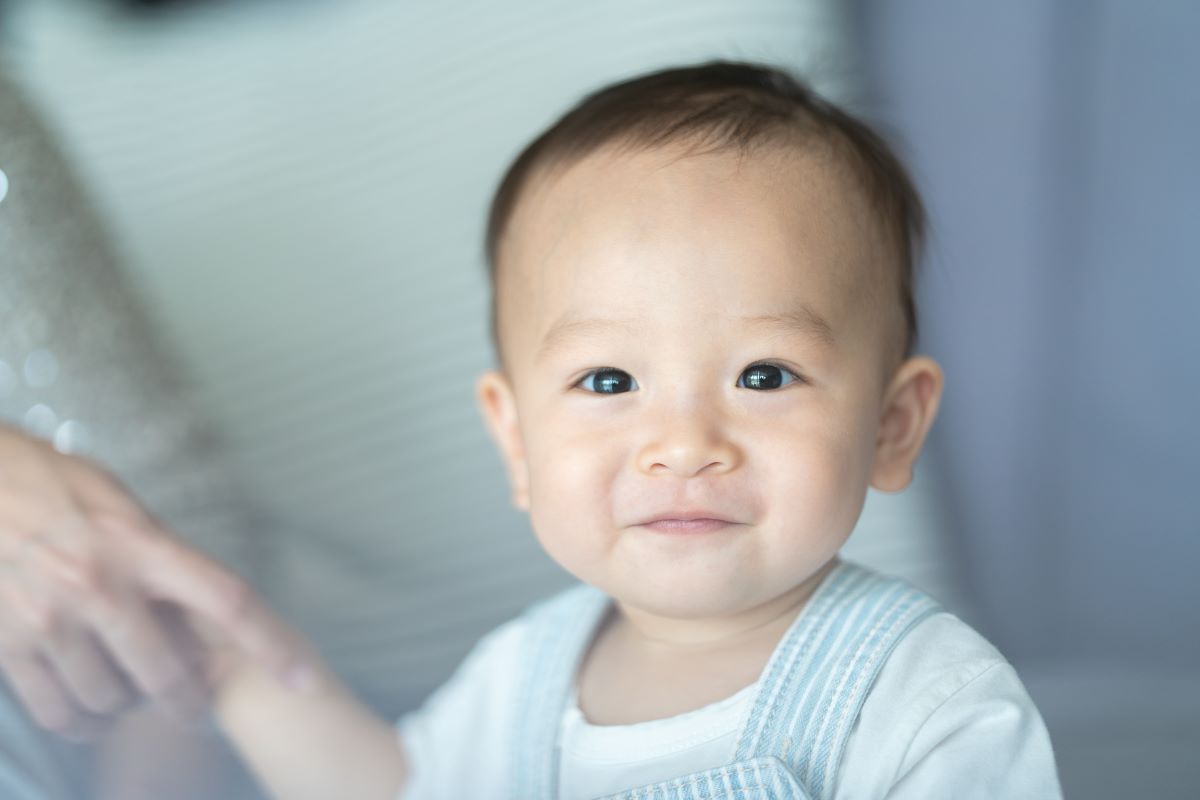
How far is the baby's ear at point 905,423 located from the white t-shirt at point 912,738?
104 millimetres

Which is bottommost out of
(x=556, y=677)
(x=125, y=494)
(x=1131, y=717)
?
(x=1131, y=717)

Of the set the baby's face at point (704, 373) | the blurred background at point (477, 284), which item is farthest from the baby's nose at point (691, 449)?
the blurred background at point (477, 284)

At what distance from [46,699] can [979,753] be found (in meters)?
0.52

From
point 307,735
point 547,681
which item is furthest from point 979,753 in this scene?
point 307,735

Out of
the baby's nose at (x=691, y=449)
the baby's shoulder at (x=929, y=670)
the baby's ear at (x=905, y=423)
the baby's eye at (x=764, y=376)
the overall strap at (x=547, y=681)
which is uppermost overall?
the baby's eye at (x=764, y=376)

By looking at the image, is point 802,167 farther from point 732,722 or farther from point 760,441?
point 732,722

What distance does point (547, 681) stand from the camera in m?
0.85

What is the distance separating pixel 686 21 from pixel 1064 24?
363 millimetres

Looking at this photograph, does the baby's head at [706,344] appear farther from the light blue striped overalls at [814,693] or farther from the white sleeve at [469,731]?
the white sleeve at [469,731]

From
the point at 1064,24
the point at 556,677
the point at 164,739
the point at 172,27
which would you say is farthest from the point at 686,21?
the point at 164,739

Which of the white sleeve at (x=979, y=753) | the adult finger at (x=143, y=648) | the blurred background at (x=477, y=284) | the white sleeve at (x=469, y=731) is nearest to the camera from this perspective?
the white sleeve at (x=979, y=753)

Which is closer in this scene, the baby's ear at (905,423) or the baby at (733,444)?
the baby at (733,444)

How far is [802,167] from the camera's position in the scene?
2.42ft

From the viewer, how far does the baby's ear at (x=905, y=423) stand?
0.80 m
